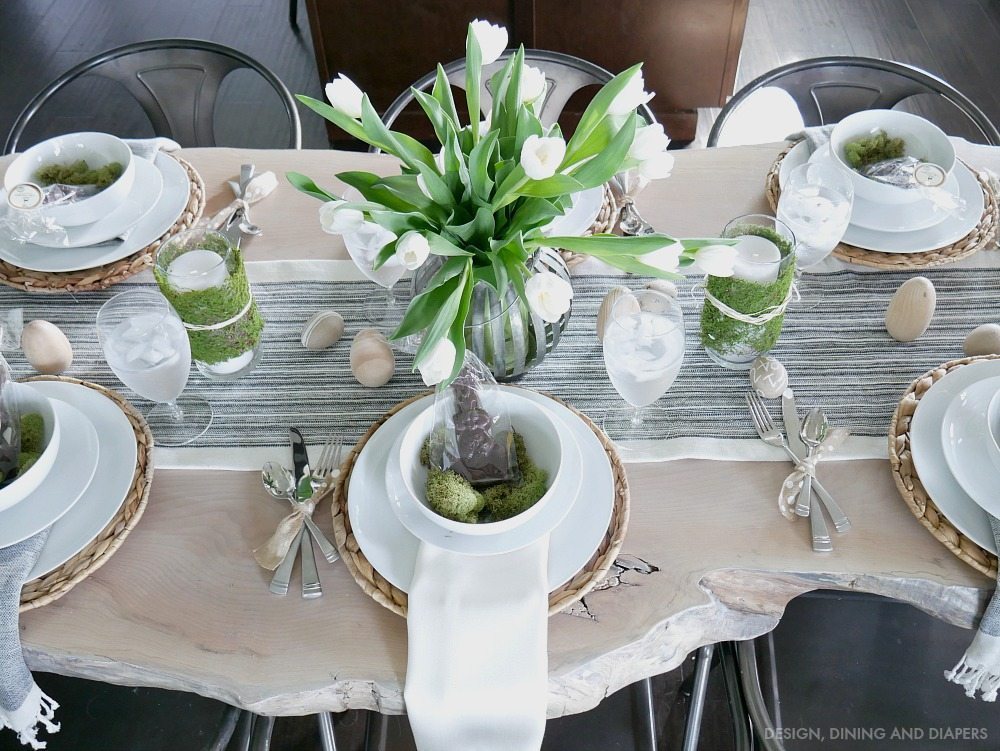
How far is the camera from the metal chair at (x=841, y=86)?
1469mm

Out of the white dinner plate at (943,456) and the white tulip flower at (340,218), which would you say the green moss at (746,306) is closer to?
the white dinner plate at (943,456)

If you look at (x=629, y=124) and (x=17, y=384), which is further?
(x=17, y=384)

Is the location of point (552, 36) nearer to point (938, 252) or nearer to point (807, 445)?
point (938, 252)

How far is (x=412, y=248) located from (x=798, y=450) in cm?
49

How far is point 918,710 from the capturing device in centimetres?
107

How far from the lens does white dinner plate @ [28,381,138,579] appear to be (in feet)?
2.81

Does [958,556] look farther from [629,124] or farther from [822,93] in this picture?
[822,93]

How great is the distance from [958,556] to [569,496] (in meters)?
0.39

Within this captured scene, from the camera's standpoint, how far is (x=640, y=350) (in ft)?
2.97

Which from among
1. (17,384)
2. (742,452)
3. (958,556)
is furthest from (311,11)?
(958,556)

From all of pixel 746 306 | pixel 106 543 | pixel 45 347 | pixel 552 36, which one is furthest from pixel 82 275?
pixel 552 36

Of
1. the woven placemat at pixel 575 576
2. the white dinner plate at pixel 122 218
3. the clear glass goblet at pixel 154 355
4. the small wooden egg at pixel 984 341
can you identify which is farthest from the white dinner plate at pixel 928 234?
the white dinner plate at pixel 122 218

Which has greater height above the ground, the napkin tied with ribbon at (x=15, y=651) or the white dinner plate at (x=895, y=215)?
the white dinner plate at (x=895, y=215)

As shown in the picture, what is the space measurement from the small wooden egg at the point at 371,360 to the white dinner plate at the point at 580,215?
27 cm
